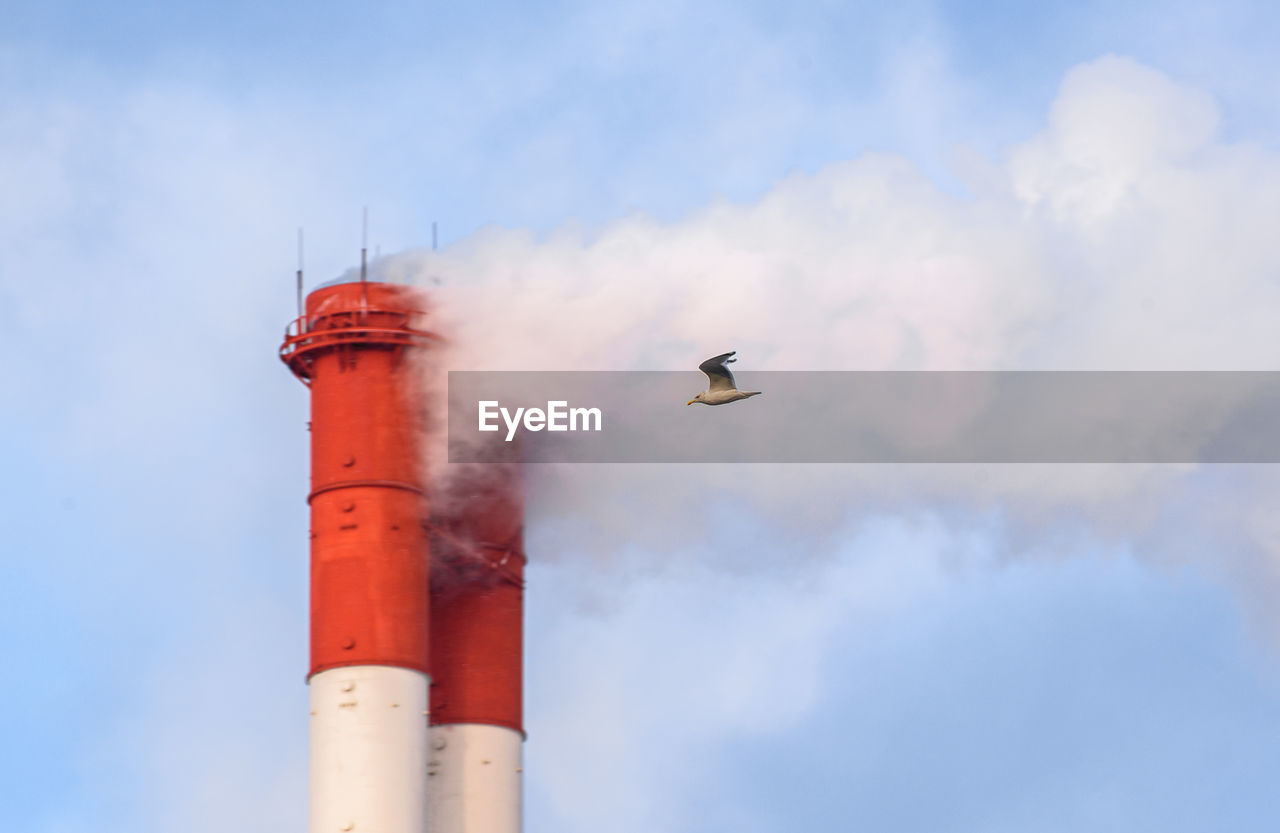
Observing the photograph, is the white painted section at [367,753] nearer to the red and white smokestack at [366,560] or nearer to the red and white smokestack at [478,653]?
the red and white smokestack at [366,560]

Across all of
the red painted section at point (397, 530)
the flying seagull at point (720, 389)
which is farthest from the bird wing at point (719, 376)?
the red painted section at point (397, 530)

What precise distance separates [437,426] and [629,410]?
6.48 metres

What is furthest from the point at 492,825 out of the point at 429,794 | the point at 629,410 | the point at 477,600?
the point at 629,410

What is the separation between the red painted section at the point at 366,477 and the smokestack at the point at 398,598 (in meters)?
0.05

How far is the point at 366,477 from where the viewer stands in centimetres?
8781

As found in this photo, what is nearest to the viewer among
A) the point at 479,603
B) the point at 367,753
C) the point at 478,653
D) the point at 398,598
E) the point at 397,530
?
the point at 367,753

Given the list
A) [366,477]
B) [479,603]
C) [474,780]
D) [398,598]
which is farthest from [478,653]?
[366,477]

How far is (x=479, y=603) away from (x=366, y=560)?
22.2ft

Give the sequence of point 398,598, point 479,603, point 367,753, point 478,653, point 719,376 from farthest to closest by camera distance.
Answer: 1. point 479,603
2. point 478,653
3. point 398,598
4. point 367,753
5. point 719,376

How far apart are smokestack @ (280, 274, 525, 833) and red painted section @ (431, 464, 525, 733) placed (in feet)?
0.16

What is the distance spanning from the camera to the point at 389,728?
84812mm

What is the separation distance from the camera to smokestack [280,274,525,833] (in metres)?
84.9

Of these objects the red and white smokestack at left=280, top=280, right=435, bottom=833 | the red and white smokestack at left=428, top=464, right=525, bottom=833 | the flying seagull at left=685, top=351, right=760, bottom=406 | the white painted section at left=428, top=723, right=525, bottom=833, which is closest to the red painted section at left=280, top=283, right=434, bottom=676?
the red and white smokestack at left=280, top=280, right=435, bottom=833

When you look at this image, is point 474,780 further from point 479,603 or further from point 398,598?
point 398,598
